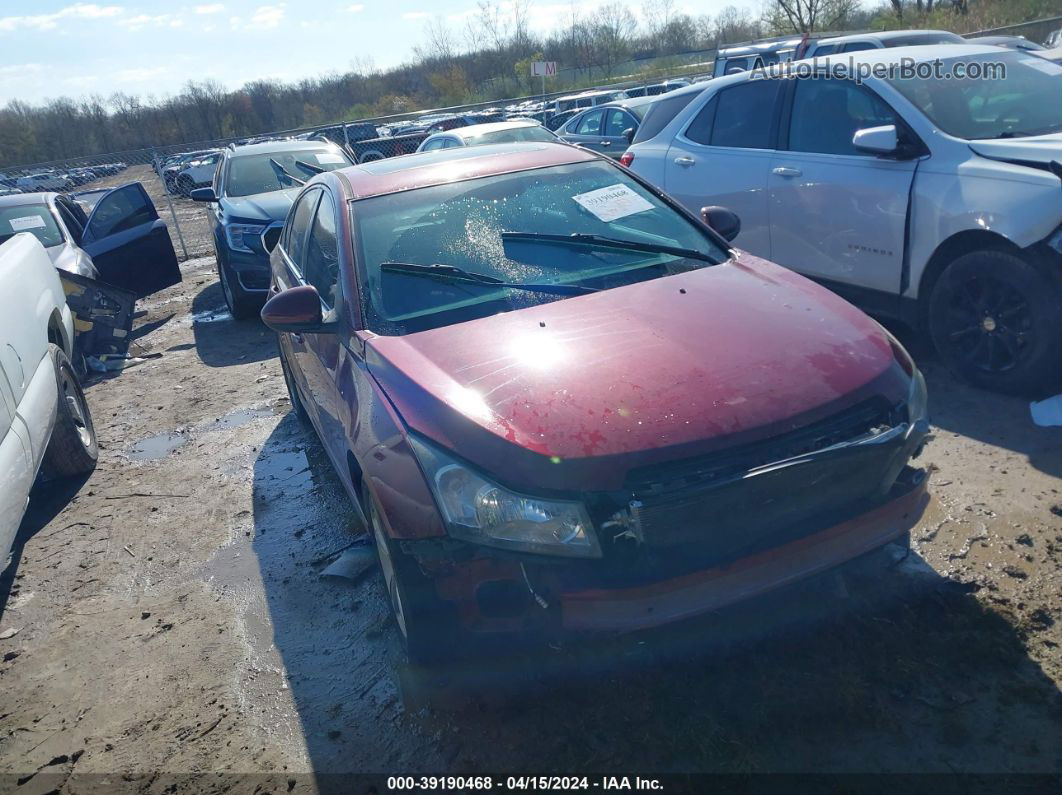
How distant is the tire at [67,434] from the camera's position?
16.9ft

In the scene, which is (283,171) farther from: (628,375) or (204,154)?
(204,154)

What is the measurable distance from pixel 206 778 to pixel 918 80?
5.40 m

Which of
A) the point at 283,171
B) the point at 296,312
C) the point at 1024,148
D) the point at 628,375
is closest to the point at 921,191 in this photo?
the point at 1024,148

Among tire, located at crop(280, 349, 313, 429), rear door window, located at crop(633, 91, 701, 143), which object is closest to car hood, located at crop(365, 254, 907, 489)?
tire, located at crop(280, 349, 313, 429)

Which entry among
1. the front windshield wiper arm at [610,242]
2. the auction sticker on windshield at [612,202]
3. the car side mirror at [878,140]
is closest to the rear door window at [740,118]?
the car side mirror at [878,140]

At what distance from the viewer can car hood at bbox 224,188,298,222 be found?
9070 millimetres

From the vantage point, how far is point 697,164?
21.0 ft

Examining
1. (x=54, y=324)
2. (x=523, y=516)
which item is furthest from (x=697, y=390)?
(x=54, y=324)

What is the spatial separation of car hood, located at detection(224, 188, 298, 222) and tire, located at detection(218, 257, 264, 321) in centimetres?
64

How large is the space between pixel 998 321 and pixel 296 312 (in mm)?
3684

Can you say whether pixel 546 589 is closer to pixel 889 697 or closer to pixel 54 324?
pixel 889 697

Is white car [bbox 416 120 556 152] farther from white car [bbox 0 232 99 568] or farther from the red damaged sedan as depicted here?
the red damaged sedan

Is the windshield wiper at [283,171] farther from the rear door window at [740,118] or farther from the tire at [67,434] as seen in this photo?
the rear door window at [740,118]

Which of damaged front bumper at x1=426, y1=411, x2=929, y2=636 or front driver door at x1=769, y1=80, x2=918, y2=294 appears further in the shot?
front driver door at x1=769, y1=80, x2=918, y2=294
